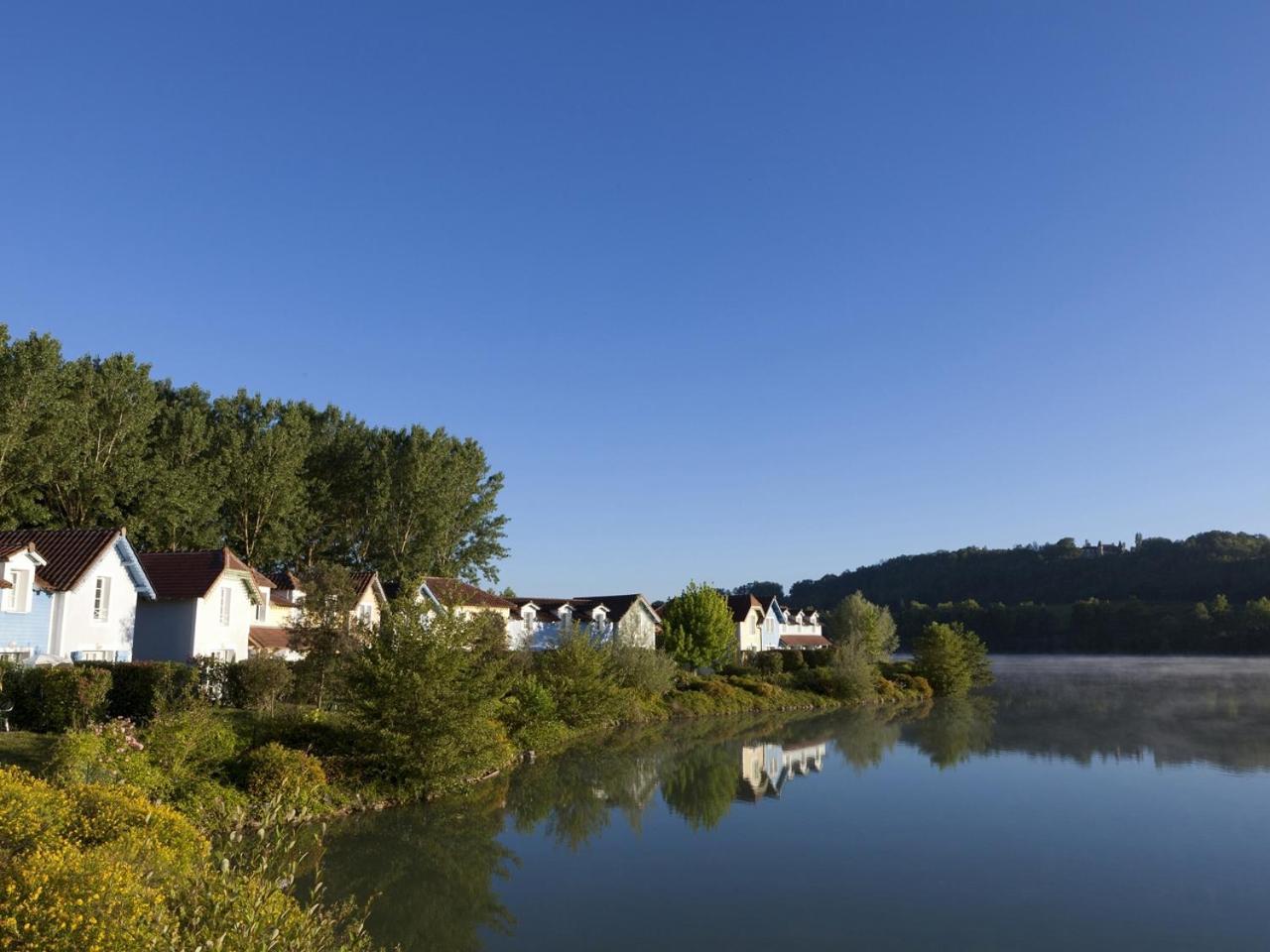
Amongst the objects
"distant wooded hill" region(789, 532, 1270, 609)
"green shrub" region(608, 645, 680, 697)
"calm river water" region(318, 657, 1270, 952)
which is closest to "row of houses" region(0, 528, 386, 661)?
"calm river water" region(318, 657, 1270, 952)

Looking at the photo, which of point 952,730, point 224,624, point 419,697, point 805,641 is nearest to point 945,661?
point 952,730

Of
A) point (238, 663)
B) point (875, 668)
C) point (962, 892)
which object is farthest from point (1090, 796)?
point (875, 668)

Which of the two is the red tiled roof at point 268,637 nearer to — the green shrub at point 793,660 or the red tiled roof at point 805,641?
the green shrub at point 793,660

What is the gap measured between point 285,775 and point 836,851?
1279 cm

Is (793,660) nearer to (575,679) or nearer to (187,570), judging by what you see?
(575,679)

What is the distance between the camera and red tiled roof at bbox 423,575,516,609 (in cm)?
2617

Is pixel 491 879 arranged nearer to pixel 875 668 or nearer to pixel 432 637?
pixel 432 637

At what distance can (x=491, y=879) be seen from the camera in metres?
18.9

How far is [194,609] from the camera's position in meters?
35.9

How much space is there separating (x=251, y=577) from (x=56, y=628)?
32.8ft

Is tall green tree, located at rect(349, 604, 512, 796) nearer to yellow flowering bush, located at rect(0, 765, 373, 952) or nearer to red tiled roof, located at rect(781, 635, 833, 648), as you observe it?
yellow flowering bush, located at rect(0, 765, 373, 952)

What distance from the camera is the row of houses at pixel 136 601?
29312mm

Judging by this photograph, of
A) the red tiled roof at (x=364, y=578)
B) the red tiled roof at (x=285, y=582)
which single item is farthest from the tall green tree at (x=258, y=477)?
the red tiled roof at (x=364, y=578)

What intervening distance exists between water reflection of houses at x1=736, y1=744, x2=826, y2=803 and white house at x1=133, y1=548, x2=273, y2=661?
19.6 m
